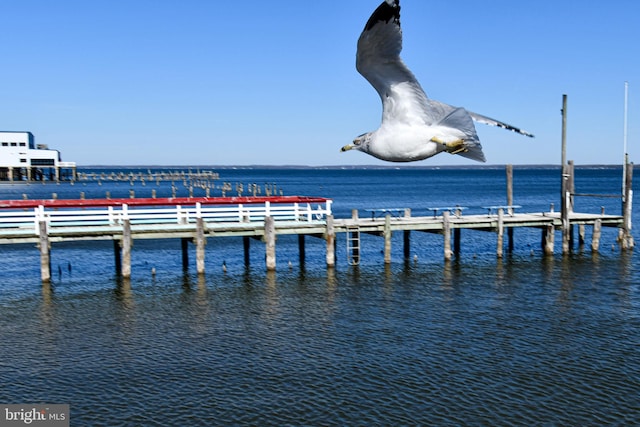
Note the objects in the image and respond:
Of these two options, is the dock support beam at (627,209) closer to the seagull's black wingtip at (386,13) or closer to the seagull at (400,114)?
the seagull at (400,114)

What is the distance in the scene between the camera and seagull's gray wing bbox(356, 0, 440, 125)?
5359 millimetres

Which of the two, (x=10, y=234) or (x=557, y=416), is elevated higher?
(x=10, y=234)

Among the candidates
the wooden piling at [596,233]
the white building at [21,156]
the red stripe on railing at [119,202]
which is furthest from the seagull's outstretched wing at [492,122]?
the white building at [21,156]

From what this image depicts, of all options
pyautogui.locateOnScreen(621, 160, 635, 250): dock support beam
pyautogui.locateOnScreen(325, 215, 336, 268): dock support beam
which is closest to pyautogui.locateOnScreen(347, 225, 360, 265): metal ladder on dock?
pyautogui.locateOnScreen(325, 215, 336, 268): dock support beam

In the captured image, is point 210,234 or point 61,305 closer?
point 61,305

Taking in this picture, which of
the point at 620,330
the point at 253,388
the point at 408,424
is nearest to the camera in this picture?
→ the point at 408,424

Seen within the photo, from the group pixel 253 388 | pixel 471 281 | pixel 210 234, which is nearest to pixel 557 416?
pixel 253 388

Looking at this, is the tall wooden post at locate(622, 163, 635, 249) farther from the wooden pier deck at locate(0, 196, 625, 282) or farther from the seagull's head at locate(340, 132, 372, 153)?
the seagull's head at locate(340, 132, 372, 153)

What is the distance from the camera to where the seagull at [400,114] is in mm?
5105

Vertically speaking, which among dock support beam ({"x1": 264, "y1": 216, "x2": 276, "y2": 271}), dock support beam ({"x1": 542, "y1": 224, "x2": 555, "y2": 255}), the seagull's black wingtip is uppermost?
the seagull's black wingtip

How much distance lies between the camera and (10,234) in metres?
26.5

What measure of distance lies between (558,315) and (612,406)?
7842 mm

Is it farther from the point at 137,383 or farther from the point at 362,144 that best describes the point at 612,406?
the point at 362,144

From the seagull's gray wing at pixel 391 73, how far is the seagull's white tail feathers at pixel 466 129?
0.56 feet
